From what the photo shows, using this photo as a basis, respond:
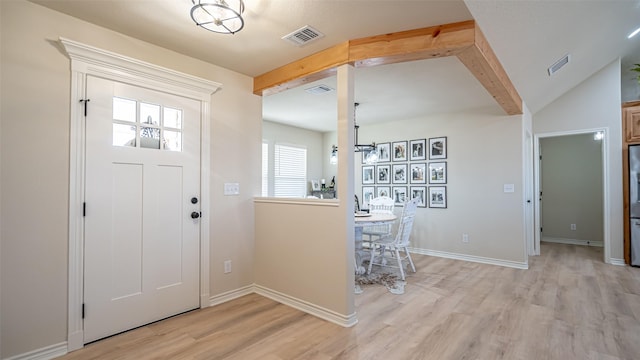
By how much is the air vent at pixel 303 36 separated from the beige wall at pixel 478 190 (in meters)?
3.32

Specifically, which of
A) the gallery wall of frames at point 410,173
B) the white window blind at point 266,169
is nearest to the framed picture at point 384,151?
the gallery wall of frames at point 410,173

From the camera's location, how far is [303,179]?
6332mm

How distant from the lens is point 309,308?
277cm

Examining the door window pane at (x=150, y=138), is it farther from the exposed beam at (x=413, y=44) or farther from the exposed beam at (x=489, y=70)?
the exposed beam at (x=489, y=70)

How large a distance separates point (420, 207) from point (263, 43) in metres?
3.91

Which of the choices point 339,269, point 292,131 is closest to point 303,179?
point 292,131

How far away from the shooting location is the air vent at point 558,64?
3.47 meters

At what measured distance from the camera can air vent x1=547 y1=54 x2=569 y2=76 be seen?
3467 mm

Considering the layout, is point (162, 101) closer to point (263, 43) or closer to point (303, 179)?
point (263, 43)

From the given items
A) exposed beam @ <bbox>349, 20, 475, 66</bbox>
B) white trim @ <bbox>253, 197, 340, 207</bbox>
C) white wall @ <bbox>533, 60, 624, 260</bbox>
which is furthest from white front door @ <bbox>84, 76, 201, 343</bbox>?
white wall @ <bbox>533, 60, 624, 260</bbox>

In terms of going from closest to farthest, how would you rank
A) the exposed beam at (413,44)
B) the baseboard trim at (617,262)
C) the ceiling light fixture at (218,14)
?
the ceiling light fixture at (218,14) → the exposed beam at (413,44) → the baseboard trim at (617,262)

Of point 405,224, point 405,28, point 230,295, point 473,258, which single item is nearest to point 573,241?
point 473,258

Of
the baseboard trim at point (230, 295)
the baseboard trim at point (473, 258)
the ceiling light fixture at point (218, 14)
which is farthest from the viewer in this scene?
the baseboard trim at point (473, 258)

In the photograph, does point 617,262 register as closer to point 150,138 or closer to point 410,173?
point 410,173
